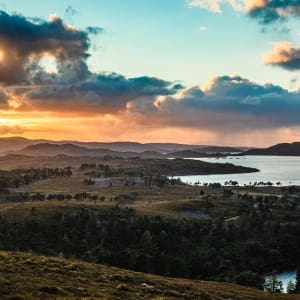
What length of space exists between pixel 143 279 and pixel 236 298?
13.7 meters

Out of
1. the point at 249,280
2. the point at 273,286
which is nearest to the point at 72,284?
the point at 273,286

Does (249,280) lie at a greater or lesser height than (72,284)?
lesser

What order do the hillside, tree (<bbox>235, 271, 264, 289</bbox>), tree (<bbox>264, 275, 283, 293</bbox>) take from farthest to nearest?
tree (<bbox>235, 271, 264, 289</bbox>), tree (<bbox>264, 275, 283, 293</bbox>), the hillside

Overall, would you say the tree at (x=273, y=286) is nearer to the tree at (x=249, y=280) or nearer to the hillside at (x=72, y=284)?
the tree at (x=249, y=280)

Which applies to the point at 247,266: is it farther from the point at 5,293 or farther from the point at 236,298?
the point at 5,293

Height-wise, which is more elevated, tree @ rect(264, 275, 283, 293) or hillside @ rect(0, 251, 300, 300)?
hillside @ rect(0, 251, 300, 300)

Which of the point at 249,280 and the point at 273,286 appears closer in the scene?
the point at 273,286

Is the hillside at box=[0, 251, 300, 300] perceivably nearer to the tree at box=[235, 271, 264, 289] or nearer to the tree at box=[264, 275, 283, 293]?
the tree at box=[264, 275, 283, 293]

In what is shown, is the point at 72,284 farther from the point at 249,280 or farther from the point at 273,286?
the point at 249,280

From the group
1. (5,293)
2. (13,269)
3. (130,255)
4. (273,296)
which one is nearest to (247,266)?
(130,255)

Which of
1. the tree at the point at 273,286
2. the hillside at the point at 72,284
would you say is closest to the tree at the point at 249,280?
the tree at the point at 273,286

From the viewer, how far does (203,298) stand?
182 feet

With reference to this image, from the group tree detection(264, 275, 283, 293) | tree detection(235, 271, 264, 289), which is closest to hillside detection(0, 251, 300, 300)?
tree detection(264, 275, 283, 293)

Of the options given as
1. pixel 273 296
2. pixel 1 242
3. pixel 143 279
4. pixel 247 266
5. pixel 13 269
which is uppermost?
pixel 13 269
